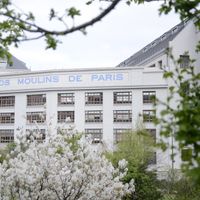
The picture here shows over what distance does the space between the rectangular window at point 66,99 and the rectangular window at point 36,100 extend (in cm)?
220

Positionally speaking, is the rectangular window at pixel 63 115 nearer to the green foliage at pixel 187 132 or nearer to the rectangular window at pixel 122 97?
the rectangular window at pixel 122 97

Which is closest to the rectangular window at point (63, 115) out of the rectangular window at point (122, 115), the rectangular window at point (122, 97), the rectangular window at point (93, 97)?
the rectangular window at point (93, 97)

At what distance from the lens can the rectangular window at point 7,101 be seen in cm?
6239

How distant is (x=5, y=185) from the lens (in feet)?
44.0

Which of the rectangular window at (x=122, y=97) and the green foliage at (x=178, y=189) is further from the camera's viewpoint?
the rectangular window at (x=122, y=97)

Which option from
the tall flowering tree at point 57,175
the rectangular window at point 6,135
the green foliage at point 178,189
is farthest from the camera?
the rectangular window at point 6,135

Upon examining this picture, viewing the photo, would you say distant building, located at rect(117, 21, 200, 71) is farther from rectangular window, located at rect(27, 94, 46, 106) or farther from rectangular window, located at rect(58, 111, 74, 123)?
rectangular window, located at rect(27, 94, 46, 106)

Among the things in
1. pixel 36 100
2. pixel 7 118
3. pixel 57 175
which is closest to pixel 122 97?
pixel 36 100

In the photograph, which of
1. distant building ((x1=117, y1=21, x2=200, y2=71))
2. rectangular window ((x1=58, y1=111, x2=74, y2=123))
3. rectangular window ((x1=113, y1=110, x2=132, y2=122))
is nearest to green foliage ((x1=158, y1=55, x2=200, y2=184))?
distant building ((x1=117, y1=21, x2=200, y2=71))

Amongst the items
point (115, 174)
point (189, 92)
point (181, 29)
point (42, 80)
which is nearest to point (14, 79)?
point (42, 80)

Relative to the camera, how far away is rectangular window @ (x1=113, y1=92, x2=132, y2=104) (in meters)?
56.7

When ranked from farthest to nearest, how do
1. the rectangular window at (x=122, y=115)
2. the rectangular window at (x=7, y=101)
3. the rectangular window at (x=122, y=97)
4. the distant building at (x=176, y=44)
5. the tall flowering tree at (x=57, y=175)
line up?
the rectangular window at (x=7, y=101), the distant building at (x=176, y=44), the rectangular window at (x=122, y=97), the rectangular window at (x=122, y=115), the tall flowering tree at (x=57, y=175)

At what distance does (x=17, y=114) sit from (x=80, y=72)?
8.94 metres

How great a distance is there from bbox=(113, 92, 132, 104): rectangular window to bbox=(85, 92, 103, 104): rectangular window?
1.57 m
